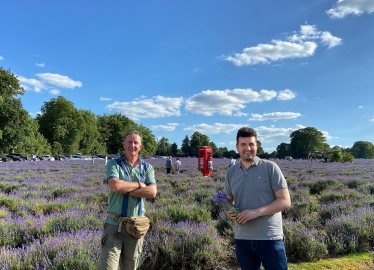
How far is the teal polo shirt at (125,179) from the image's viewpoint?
2.76 metres

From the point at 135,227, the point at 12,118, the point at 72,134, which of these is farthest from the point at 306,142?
the point at 135,227

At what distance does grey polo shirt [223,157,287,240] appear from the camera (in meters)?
2.35

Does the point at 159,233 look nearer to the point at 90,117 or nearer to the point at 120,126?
the point at 90,117

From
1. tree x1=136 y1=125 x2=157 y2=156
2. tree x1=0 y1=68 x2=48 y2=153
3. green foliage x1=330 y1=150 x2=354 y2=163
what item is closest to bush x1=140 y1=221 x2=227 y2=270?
green foliage x1=330 y1=150 x2=354 y2=163

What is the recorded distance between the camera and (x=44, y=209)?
6836 mm

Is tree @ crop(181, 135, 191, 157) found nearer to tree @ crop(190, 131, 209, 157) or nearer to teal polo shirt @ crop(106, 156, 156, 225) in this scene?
tree @ crop(190, 131, 209, 157)

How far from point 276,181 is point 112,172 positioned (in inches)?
62.4

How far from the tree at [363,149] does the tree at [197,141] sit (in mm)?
51833

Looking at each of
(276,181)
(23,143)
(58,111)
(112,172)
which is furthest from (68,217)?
(58,111)

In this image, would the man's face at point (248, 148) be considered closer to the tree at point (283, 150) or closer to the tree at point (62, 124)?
the tree at point (62, 124)

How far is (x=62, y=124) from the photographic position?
61094mm

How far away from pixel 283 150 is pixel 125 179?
115 metres

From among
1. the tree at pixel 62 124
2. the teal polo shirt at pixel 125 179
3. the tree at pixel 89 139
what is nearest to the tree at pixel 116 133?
the tree at pixel 89 139

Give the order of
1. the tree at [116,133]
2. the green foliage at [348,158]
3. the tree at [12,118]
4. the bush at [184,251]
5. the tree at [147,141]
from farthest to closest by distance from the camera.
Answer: the tree at [147,141]
the tree at [116,133]
the tree at [12,118]
the green foliage at [348,158]
the bush at [184,251]
